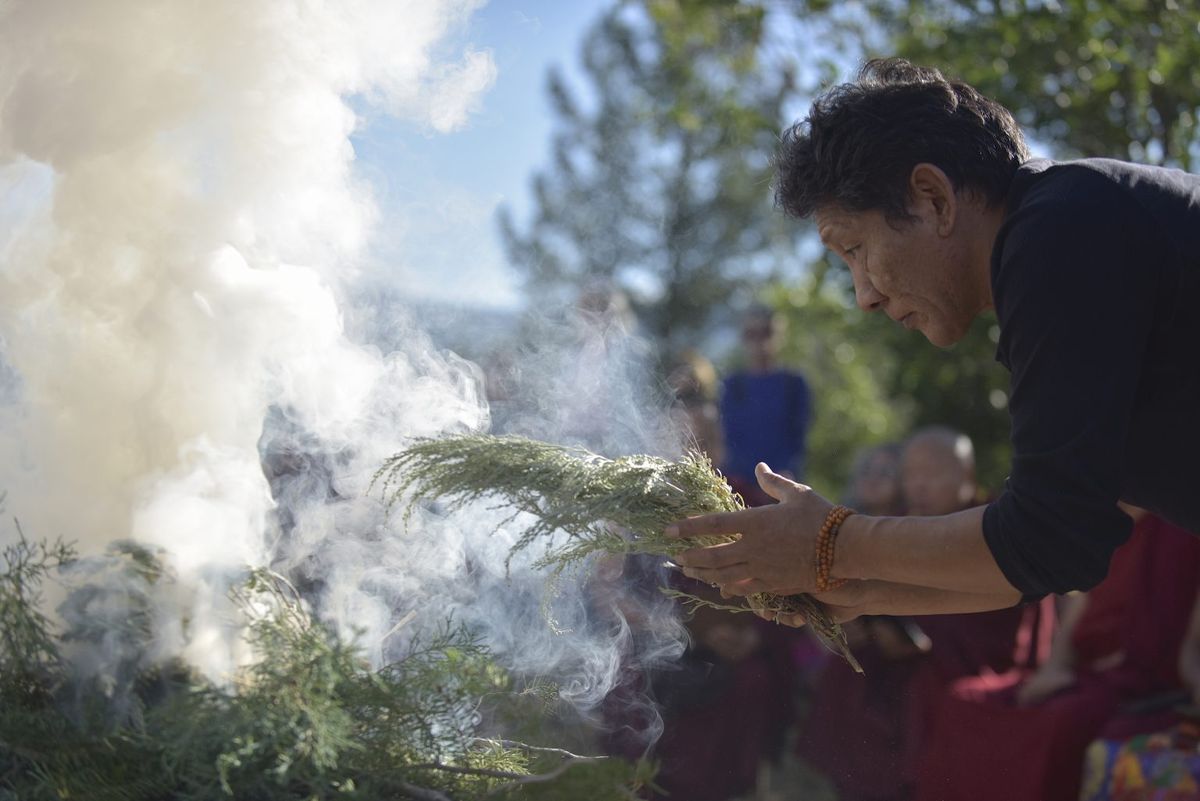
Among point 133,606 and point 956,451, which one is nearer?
point 133,606

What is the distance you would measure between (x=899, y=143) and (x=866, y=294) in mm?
333

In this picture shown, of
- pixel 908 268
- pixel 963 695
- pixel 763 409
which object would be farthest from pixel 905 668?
pixel 908 268

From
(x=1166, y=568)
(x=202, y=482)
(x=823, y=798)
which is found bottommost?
(x=823, y=798)

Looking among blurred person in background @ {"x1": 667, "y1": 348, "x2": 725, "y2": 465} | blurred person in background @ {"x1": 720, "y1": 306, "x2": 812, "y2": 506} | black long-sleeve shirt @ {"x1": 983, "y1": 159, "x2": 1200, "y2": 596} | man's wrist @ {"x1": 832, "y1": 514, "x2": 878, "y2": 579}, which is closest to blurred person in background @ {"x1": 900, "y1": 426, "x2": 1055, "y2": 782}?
blurred person in background @ {"x1": 720, "y1": 306, "x2": 812, "y2": 506}

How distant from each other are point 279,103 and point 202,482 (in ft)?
3.72

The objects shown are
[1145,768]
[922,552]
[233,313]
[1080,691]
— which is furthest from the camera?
[1080,691]

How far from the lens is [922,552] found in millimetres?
2004

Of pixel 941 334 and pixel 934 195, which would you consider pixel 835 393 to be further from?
pixel 934 195

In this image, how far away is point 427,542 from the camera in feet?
8.91

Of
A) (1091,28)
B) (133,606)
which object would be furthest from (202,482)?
(1091,28)

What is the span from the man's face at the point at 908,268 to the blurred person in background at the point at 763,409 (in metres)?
3.23

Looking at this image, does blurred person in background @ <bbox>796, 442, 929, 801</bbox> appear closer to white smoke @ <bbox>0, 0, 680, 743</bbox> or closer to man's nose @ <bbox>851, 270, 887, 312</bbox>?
white smoke @ <bbox>0, 0, 680, 743</bbox>

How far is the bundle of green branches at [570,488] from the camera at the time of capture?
7.30 ft

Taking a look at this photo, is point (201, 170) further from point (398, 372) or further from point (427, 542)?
point (427, 542)
